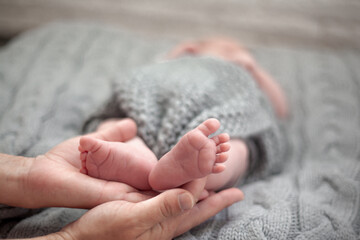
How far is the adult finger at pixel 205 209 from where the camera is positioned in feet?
2.04

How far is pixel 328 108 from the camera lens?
3.93ft

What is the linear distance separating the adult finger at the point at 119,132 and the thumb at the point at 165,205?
0.22 m

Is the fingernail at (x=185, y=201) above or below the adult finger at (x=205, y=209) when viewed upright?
above

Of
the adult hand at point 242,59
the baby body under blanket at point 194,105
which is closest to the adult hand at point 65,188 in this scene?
the baby body under blanket at point 194,105

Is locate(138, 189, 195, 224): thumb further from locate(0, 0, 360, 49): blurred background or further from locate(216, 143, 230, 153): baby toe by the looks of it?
locate(0, 0, 360, 49): blurred background

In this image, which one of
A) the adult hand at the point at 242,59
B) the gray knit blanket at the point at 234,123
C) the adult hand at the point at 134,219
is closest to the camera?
the adult hand at the point at 134,219

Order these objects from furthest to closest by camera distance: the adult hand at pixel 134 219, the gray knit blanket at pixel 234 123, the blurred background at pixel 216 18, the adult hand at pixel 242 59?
1. the blurred background at pixel 216 18
2. the adult hand at pixel 242 59
3. the gray knit blanket at pixel 234 123
4. the adult hand at pixel 134 219

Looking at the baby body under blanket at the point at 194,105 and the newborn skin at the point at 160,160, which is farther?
the baby body under blanket at the point at 194,105

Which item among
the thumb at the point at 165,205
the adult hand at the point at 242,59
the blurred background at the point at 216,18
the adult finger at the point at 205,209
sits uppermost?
the blurred background at the point at 216,18

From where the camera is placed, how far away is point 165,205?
54 cm

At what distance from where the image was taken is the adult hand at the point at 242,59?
121 cm

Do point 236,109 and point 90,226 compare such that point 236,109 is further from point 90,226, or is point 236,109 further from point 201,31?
point 201,31

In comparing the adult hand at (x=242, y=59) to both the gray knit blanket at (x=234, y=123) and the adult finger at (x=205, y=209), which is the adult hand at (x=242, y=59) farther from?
the adult finger at (x=205, y=209)

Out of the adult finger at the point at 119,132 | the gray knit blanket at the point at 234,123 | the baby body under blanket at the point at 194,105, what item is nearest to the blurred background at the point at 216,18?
the gray knit blanket at the point at 234,123
